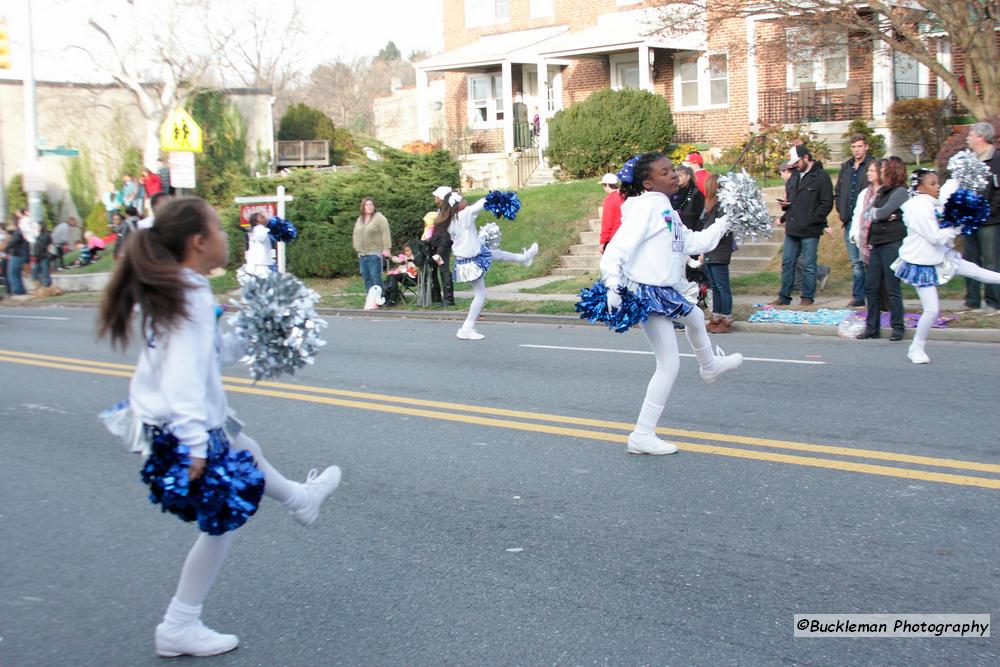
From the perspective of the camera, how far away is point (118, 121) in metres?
38.2

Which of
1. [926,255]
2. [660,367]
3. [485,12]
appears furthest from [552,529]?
[485,12]

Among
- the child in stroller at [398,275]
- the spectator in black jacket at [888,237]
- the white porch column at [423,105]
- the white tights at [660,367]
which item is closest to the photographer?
the white tights at [660,367]

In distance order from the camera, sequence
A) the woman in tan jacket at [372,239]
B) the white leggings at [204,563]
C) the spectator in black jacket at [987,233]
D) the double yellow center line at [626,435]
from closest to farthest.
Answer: the white leggings at [204,563], the double yellow center line at [626,435], the spectator in black jacket at [987,233], the woman in tan jacket at [372,239]

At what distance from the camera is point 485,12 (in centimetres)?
3653

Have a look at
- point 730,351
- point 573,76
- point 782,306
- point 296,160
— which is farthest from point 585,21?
point 730,351

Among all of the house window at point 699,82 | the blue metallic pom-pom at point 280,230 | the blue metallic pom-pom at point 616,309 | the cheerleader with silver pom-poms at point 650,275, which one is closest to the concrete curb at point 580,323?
the cheerleader with silver pom-poms at point 650,275

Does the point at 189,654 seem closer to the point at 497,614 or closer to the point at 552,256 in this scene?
the point at 497,614

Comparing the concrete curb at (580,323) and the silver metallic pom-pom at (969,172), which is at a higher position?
the silver metallic pom-pom at (969,172)

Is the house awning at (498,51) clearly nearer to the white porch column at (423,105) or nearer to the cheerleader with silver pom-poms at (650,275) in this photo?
the white porch column at (423,105)

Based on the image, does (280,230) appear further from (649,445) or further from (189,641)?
(189,641)

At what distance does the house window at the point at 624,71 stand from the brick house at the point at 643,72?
30 mm

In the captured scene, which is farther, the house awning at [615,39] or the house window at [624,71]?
the house window at [624,71]

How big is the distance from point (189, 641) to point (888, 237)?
8.67 metres

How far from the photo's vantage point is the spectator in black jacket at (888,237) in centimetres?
1087
